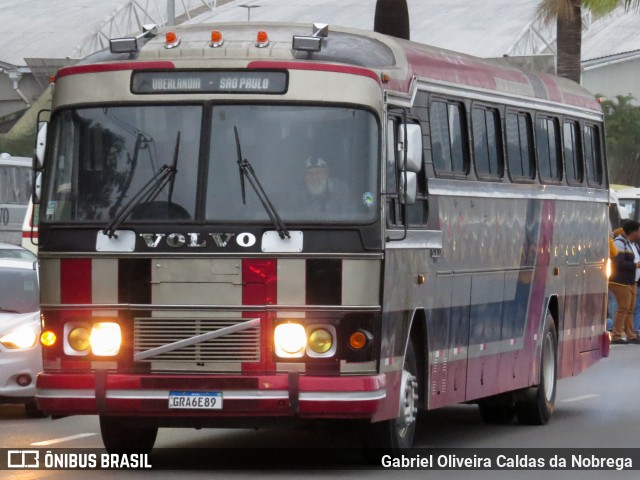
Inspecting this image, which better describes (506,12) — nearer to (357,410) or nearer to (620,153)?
(620,153)

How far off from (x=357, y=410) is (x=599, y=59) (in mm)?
62118

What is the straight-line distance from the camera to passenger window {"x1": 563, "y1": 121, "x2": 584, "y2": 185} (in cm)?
1764

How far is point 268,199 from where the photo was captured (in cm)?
1191

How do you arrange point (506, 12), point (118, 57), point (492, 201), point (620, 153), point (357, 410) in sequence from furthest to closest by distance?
point (506, 12)
point (620, 153)
point (492, 201)
point (118, 57)
point (357, 410)

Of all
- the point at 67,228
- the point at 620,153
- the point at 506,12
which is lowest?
the point at 67,228

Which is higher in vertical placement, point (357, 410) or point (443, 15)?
point (443, 15)

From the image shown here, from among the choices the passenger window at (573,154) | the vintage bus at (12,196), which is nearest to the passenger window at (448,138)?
the passenger window at (573,154)

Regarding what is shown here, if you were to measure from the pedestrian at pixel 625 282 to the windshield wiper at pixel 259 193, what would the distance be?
1751 cm

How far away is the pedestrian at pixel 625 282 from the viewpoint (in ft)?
94.4

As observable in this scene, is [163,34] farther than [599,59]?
No

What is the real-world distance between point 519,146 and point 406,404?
3865 mm

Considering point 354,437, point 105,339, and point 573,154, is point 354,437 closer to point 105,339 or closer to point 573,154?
point 105,339

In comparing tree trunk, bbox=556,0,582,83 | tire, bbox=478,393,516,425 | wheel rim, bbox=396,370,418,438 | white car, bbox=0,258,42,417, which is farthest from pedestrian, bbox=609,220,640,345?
wheel rim, bbox=396,370,418,438

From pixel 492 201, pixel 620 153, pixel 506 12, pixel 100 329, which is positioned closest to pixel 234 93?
pixel 100 329
